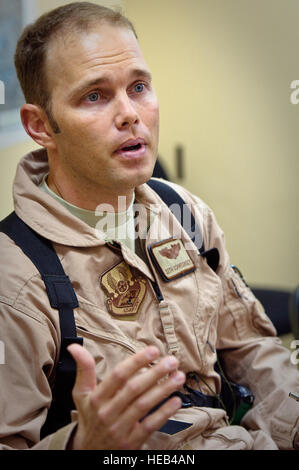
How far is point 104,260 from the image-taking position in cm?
107

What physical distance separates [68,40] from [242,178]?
1.56 metres

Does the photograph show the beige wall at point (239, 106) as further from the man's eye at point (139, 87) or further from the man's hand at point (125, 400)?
the man's hand at point (125, 400)

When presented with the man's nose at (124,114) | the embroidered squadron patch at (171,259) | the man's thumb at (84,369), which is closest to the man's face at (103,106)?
the man's nose at (124,114)

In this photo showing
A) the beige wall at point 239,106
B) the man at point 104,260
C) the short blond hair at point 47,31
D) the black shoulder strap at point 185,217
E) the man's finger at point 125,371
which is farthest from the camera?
the beige wall at point 239,106

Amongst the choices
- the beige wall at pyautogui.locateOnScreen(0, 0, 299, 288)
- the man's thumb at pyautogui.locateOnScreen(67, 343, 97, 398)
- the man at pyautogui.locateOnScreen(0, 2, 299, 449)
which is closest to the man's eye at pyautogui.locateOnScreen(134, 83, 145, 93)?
the man at pyautogui.locateOnScreen(0, 2, 299, 449)

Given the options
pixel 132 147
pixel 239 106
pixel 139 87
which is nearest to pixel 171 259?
pixel 132 147

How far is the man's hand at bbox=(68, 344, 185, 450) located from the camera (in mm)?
745

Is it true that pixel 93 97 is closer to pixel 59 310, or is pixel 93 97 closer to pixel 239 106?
pixel 59 310

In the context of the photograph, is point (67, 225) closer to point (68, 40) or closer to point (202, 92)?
point (68, 40)

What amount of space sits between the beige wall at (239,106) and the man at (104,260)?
45.6 inches

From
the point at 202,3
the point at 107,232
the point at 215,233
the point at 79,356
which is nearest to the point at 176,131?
the point at 202,3

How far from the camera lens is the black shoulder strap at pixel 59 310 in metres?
0.97

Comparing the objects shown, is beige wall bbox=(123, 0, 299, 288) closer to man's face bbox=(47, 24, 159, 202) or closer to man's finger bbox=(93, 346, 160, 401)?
man's face bbox=(47, 24, 159, 202)

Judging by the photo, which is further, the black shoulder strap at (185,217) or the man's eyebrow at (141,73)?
the black shoulder strap at (185,217)
